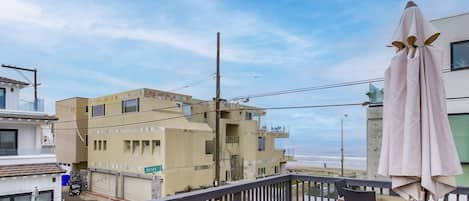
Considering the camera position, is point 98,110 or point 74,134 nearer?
point 98,110

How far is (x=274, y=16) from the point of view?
8.61 meters

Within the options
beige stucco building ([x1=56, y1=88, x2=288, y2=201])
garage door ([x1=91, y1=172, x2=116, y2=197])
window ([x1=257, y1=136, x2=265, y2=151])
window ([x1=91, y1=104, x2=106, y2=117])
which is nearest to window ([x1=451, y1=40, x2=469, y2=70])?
beige stucco building ([x1=56, y1=88, x2=288, y2=201])

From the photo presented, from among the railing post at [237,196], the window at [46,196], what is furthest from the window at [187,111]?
the railing post at [237,196]

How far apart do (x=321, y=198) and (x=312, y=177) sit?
327 mm

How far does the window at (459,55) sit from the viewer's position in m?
5.65

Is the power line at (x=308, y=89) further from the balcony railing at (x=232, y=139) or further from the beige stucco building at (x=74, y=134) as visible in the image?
the beige stucco building at (x=74, y=134)

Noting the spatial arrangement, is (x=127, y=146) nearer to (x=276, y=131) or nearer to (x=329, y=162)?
(x=276, y=131)

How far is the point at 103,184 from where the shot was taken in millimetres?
17812

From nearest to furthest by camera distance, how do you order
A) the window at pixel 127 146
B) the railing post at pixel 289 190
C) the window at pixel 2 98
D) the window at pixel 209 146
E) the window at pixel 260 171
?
the railing post at pixel 289 190 → the window at pixel 2 98 → the window at pixel 127 146 → the window at pixel 209 146 → the window at pixel 260 171

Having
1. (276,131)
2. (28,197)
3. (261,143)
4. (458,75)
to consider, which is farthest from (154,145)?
(458,75)

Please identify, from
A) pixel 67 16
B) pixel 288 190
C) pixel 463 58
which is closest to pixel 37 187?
pixel 67 16

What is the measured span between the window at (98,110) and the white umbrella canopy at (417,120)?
18511 mm

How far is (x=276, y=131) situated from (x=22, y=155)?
51.5ft

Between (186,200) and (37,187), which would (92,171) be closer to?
(37,187)
